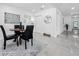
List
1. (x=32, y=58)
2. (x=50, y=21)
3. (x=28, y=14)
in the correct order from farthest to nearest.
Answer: (x=28, y=14) < (x=50, y=21) < (x=32, y=58)

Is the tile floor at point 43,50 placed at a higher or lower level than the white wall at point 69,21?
lower

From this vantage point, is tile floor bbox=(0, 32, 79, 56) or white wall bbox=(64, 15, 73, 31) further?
white wall bbox=(64, 15, 73, 31)

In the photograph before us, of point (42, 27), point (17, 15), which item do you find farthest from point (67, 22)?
point (17, 15)

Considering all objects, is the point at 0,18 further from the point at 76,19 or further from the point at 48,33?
the point at 76,19

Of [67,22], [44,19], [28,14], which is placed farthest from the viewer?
[67,22]

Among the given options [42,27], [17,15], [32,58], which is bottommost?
[32,58]

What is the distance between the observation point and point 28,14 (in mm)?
Result: 7480

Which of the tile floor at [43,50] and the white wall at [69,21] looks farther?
the white wall at [69,21]

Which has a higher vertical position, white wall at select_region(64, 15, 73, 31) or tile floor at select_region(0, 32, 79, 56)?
white wall at select_region(64, 15, 73, 31)

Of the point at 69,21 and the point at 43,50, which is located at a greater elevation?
the point at 69,21

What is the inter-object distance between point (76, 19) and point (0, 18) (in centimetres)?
1158

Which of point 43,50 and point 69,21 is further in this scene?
point 69,21

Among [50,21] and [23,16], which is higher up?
[23,16]

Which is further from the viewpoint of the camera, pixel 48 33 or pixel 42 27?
pixel 42 27
